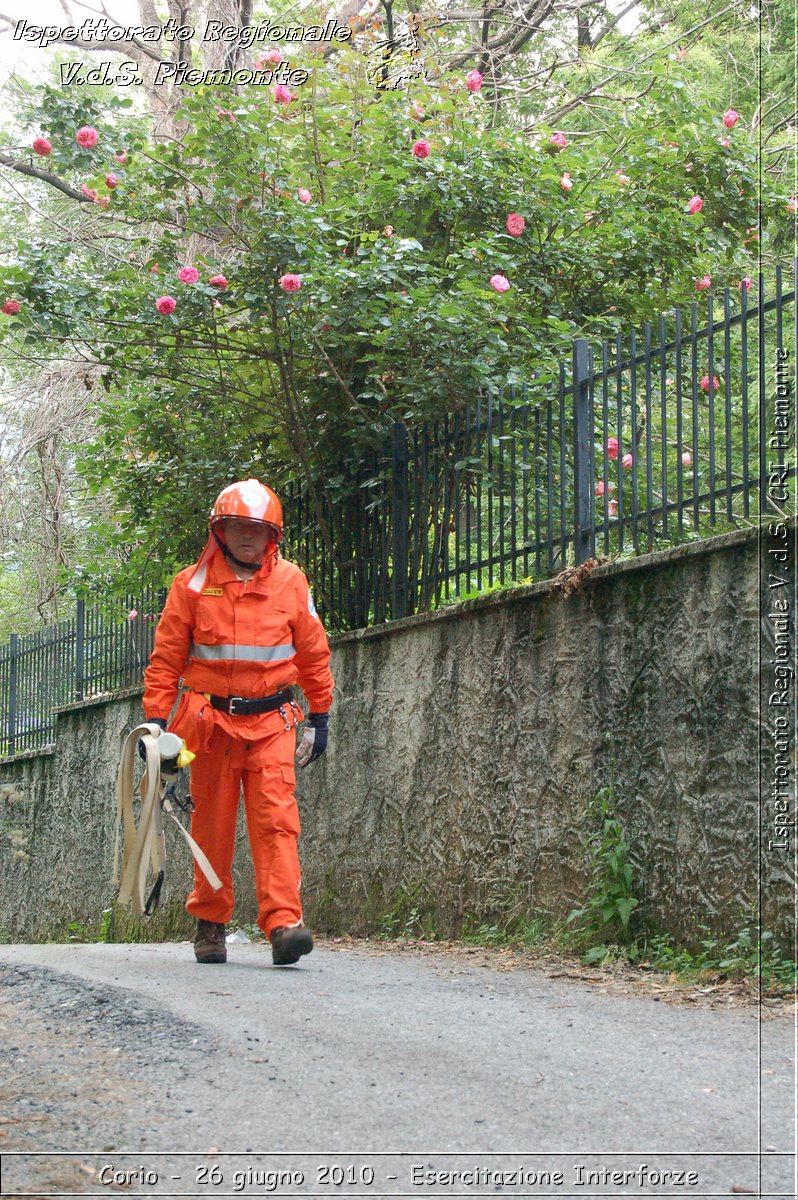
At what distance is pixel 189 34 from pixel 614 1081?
14.3 metres

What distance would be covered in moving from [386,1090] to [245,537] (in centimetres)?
336

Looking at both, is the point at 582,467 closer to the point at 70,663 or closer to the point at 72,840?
the point at 72,840

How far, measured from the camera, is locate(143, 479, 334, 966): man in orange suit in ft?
22.9

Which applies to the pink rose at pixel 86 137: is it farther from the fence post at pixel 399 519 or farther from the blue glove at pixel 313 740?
the blue glove at pixel 313 740

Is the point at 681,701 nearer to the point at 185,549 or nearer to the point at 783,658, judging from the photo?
the point at 783,658

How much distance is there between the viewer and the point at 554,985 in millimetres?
6371

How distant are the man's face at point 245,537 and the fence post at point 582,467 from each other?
1.62m

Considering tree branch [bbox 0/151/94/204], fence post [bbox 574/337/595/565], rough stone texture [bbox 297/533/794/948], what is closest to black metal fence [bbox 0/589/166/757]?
rough stone texture [bbox 297/533/794/948]

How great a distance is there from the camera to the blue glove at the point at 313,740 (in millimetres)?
7355

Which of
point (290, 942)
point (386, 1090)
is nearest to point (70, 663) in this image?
point (290, 942)

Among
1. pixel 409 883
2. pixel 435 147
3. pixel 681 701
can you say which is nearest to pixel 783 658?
pixel 681 701

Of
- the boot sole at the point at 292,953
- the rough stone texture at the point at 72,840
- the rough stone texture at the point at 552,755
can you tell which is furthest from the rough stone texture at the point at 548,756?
the rough stone texture at the point at 72,840

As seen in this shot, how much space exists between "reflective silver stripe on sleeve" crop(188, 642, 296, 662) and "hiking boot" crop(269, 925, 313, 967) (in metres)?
1.25

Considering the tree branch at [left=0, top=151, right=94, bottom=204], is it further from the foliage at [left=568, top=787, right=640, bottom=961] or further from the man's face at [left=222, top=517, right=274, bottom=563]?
the foliage at [left=568, top=787, right=640, bottom=961]
